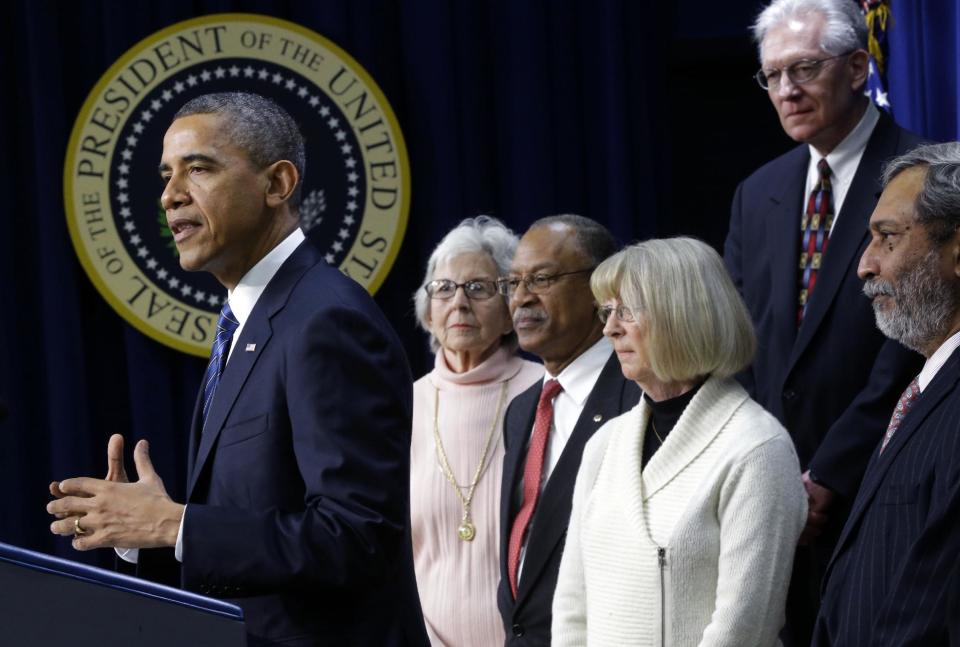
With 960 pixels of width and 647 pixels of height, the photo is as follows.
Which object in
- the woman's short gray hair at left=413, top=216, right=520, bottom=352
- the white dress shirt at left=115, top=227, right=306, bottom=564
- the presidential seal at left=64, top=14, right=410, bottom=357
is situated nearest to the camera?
the white dress shirt at left=115, top=227, right=306, bottom=564

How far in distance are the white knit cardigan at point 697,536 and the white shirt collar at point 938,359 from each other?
0.26 m

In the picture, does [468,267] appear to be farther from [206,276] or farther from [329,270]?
[329,270]

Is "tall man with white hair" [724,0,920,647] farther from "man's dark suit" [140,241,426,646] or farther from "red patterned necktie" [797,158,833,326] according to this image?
"man's dark suit" [140,241,426,646]

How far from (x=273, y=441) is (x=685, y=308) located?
86 centimetres

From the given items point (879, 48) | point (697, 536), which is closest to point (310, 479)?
point (697, 536)

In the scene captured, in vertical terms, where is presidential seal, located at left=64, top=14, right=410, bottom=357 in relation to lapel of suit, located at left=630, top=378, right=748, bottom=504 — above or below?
above

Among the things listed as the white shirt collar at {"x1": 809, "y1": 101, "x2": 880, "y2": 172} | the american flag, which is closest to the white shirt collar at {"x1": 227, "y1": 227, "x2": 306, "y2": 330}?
the white shirt collar at {"x1": 809, "y1": 101, "x2": 880, "y2": 172}

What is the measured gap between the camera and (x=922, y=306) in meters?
2.33

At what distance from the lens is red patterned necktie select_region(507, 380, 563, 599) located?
298 cm

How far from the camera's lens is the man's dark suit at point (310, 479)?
1.91 m

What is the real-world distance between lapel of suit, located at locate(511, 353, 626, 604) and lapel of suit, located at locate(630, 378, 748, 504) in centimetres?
39

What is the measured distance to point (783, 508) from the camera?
2.39m

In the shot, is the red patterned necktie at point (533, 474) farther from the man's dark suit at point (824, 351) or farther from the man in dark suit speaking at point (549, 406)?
the man's dark suit at point (824, 351)

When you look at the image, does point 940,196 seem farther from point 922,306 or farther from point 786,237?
point 786,237
